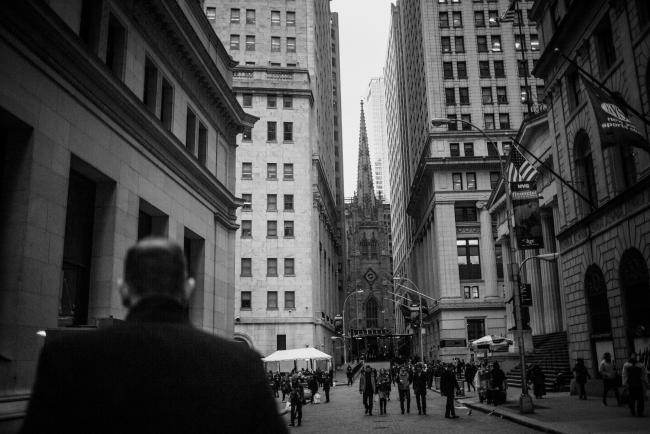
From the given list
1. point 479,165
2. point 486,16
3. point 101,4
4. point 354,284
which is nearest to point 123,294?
point 101,4

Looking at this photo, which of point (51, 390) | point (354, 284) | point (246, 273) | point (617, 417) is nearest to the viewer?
point (51, 390)

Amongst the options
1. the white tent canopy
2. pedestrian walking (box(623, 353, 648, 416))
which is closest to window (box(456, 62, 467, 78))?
the white tent canopy

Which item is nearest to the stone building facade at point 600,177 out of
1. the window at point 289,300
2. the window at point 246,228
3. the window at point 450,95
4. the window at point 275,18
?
the window at point 289,300

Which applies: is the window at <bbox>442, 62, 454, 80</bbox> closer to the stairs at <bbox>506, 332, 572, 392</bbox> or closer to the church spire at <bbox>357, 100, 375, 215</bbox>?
the stairs at <bbox>506, 332, 572, 392</bbox>

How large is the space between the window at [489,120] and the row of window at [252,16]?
25220mm

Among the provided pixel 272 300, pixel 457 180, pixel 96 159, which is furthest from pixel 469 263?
pixel 96 159

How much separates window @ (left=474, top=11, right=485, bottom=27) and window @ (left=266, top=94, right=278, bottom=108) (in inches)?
1047

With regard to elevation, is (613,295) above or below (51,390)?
above

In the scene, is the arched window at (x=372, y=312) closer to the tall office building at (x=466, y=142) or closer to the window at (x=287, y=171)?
the tall office building at (x=466, y=142)

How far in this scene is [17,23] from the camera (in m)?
13.9

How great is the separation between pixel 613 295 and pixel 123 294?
2617 centimetres

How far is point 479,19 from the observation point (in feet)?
237

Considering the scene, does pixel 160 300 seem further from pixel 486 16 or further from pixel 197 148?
pixel 486 16

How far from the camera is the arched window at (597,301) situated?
26.6 metres
